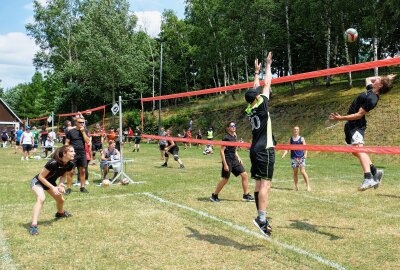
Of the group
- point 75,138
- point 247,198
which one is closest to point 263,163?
point 247,198

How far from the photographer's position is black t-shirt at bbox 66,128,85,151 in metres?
10.6

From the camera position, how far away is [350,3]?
84.3 feet

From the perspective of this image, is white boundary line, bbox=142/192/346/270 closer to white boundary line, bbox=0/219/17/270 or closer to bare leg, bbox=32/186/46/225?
bare leg, bbox=32/186/46/225

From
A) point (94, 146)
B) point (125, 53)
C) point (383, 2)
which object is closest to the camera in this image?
point (94, 146)

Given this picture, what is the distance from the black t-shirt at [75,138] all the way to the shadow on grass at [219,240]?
202 inches

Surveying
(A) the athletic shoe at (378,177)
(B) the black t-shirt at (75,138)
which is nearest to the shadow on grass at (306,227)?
(A) the athletic shoe at (378,177)

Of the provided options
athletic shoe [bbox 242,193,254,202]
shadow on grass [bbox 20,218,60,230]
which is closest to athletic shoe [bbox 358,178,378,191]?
athletic shoe [bbox 242,193,254,202]

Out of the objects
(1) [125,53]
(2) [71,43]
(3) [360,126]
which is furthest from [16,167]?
(2) [71,43]

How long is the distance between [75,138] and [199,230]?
531 cm

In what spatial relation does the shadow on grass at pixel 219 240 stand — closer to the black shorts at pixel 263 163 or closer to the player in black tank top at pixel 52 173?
the black shorts at pixel 263 163

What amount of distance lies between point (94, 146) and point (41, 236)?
12.7 meters

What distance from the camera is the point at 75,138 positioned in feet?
34.8

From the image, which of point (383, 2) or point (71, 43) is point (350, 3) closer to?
point (383, 2)

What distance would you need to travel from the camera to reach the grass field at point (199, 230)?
17.0 feet
